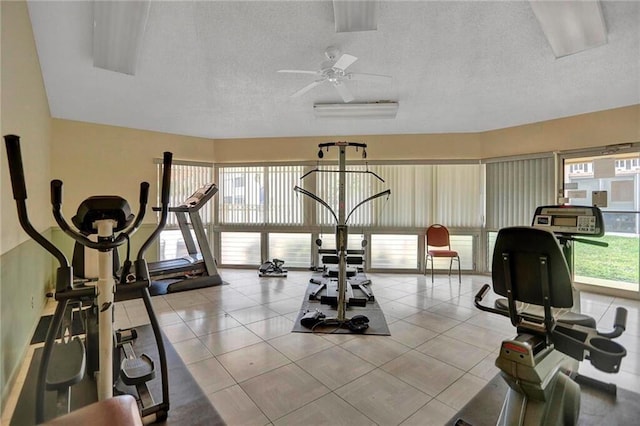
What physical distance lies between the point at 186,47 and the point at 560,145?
5292mm

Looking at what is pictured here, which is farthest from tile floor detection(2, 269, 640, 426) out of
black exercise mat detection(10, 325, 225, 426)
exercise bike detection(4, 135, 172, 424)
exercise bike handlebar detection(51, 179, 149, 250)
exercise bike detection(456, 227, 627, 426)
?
exercise bike handlebar detection(51, 179, 149, 250)

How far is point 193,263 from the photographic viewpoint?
4.65m

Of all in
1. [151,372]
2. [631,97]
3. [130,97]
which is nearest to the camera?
[151,372]

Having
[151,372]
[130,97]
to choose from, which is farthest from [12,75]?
[151,372]

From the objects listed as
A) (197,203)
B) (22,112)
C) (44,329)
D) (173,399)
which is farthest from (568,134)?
(44,329)

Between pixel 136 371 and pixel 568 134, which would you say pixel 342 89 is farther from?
pixel 568 134

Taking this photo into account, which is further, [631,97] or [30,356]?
[631,97]

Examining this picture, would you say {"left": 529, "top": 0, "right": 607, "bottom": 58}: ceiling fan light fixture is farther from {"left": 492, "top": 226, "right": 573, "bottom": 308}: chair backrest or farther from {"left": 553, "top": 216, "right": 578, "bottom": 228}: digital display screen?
{"left": 492, "top": 226, "right": 573, "bottom": 308}: chair backrest

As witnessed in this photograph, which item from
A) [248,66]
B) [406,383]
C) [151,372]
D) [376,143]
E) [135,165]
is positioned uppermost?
[248,66]

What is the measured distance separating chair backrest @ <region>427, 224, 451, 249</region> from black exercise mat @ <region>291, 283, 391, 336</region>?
1873mm

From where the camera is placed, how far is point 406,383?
6.84ft

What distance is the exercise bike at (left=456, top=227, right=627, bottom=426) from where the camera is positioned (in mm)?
1300

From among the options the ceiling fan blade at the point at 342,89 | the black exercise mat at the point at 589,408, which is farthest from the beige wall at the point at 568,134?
the black exercise mat at the point at 589,408

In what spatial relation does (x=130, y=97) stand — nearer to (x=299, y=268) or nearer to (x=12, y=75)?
(x=12, y=75)
